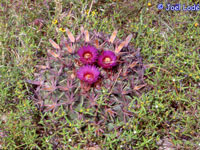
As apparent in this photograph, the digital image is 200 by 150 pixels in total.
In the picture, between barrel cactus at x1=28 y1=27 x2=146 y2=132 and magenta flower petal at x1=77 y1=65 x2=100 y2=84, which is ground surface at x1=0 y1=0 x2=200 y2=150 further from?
magenta flower petal at x1=77 y1=65 x2=100 y2=84

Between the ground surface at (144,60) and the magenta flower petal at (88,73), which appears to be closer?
the magenta flower petal at (88,73)

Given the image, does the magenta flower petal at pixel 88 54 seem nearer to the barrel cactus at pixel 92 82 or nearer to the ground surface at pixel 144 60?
the barrel cactus at pixel 92 82

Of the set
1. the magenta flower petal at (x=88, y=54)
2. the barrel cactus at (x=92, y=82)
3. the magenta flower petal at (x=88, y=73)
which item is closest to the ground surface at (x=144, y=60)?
the barrel cactus at (x=92, y=82)

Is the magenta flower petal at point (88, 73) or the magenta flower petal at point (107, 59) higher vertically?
the magenta flower petal at point (107, 59)

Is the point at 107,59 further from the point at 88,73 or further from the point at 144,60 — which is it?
the point at 144,60

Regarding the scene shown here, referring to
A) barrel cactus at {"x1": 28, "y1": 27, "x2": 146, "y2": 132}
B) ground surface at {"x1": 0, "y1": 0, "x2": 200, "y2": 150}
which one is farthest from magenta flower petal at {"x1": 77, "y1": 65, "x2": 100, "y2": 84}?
ground surface at {"x1": 0, "y1": 0, "x2": 200, "y2": 150}
